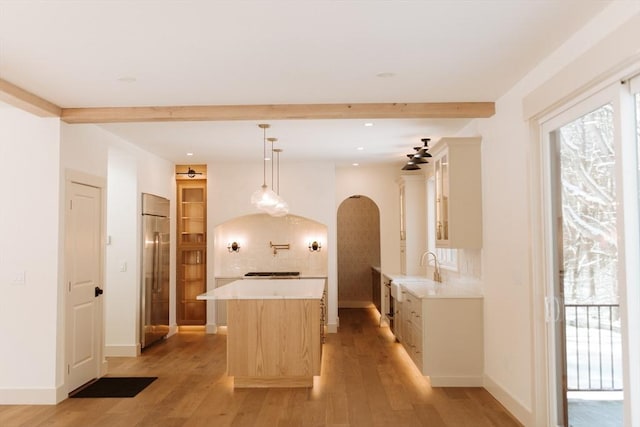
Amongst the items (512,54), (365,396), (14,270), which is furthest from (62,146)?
(512,54)

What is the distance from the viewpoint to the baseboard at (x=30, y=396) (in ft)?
15.4

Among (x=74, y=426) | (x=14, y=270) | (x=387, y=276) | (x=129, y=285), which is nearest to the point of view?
(x=74, y=426)

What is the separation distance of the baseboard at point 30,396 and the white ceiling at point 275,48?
260 centimetres

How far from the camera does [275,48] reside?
3.38 m

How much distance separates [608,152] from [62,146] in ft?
14.8

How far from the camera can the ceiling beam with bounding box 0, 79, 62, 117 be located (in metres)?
4.06

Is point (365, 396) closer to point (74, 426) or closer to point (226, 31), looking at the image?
point (74, 426)

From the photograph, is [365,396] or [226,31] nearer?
[226,31]

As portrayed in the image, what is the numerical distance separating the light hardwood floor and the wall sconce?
2.71 metres

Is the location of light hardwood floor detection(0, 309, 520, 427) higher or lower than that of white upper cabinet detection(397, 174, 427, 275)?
lower

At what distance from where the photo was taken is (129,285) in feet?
22.5

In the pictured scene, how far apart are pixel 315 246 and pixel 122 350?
3445 mm

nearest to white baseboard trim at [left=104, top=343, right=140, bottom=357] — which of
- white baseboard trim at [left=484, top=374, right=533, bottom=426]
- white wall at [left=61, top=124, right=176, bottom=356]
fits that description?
white wall at [left=61, top=124, right=176, bottom=356]

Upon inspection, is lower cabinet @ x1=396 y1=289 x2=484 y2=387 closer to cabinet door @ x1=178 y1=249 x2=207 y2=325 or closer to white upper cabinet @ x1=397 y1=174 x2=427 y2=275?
white upper cabinet @ x1=397 y1=174 x2=427 y2=275
